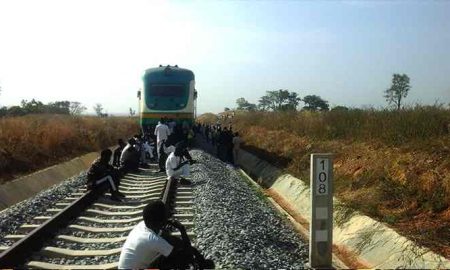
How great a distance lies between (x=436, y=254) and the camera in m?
6.55

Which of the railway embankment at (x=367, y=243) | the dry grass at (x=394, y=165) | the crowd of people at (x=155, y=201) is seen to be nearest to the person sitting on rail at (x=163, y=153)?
the crowd of people at (x=155, y=201)

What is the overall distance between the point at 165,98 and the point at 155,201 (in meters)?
16.9

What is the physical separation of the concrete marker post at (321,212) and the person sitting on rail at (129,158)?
10.2m

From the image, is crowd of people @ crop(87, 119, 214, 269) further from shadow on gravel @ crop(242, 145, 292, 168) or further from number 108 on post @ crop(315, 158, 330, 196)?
shadow on gravel @ crop(242, 145, 292, 168)

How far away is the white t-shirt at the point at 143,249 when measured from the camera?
516 cm

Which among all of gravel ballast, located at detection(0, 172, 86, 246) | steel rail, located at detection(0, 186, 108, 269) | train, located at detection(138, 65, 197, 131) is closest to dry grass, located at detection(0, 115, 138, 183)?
gravel ballast, located at detection(0, 172, 86, 246)

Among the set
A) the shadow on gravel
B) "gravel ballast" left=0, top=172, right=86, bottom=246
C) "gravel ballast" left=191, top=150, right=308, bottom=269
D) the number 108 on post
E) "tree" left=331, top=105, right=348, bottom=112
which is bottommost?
"gravel ballast" left=0, top=172, right=86, bottom=246

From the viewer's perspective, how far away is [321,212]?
6.62m

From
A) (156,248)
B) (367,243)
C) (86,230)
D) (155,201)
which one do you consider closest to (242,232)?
(367,243)

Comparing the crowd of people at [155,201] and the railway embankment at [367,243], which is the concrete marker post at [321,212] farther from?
the crowd of people at [155,201]

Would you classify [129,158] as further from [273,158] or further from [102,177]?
[273,158]

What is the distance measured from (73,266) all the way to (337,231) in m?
5.03

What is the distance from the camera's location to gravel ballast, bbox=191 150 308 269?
265 inches

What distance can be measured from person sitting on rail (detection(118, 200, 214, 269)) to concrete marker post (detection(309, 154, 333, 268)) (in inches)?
70.8
